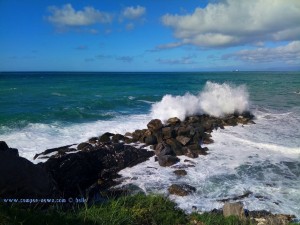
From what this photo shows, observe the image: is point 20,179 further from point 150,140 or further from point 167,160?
point 150,140

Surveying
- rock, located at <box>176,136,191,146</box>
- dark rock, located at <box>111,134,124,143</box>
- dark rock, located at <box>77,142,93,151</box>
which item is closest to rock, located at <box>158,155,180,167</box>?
rock, located at <box>176,136,191,146</box>

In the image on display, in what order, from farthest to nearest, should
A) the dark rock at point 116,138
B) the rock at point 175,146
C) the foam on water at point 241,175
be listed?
1. the dark rock at point 116,138
2. the rock at point 175,146
3. the foam on water at point 241,175

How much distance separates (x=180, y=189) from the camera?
365 inches

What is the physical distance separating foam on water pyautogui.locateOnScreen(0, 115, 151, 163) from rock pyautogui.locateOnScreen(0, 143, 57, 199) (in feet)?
20.6

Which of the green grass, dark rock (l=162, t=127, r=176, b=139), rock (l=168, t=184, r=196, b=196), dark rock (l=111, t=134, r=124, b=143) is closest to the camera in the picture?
the green grass

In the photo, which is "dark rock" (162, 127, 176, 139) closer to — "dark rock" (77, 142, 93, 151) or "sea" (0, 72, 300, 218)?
"sea" (0, 72, 300, 218)

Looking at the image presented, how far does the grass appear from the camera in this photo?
3904 mm

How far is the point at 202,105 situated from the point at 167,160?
11.2 metres

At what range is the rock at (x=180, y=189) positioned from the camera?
9170 mm

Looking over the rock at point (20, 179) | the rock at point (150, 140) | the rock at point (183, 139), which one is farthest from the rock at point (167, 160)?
the rock at point (20, 179)

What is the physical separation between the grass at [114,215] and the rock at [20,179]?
68 centimetres

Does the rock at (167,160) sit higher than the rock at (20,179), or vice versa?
the rock at (20,179)

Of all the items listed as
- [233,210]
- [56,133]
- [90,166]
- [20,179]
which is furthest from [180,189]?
[56,133]

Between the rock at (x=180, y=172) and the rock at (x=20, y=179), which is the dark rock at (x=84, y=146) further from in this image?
the rock at (x=20, y=179)
